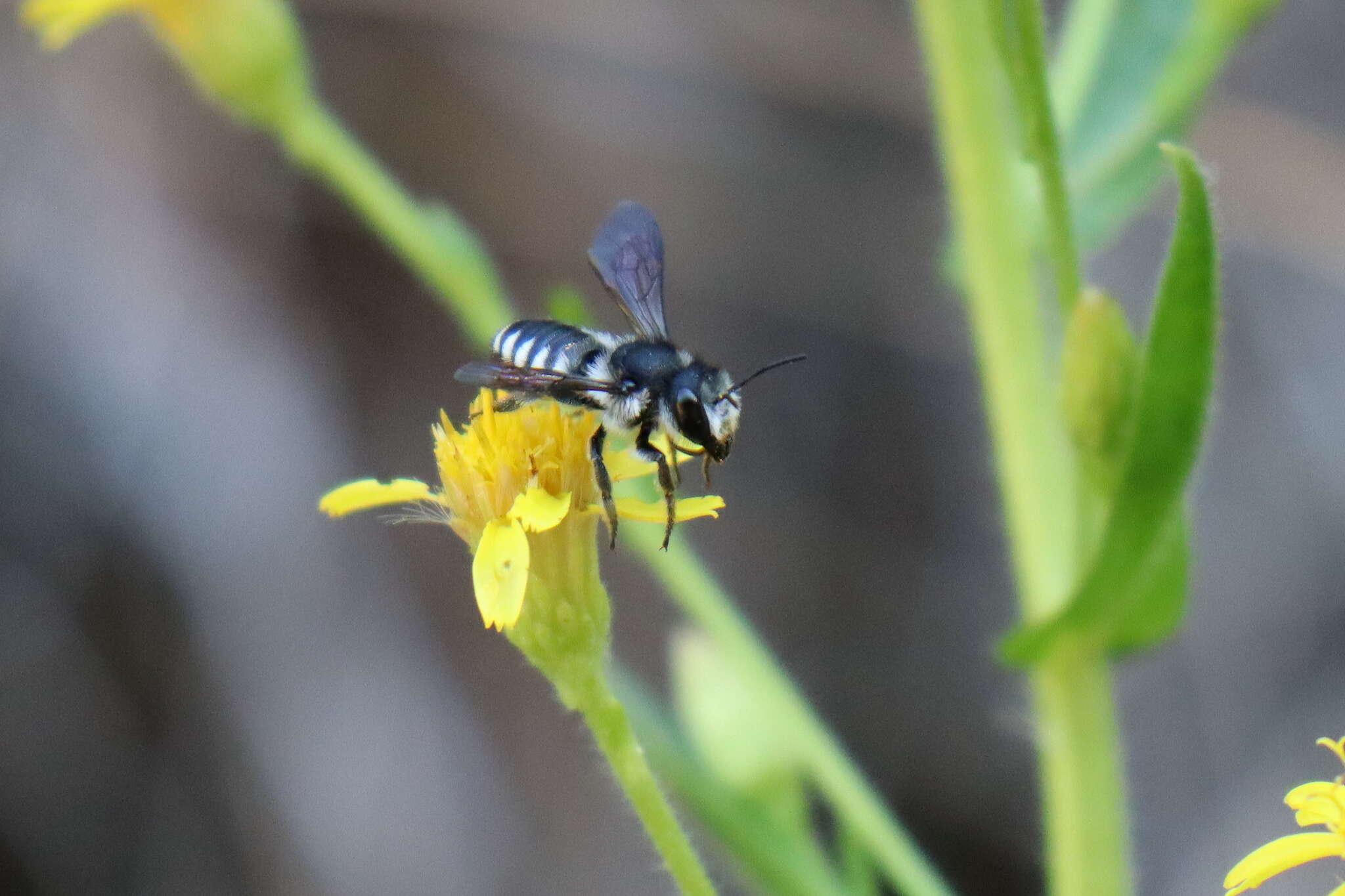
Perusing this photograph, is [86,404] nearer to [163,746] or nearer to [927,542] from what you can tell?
[163,746]

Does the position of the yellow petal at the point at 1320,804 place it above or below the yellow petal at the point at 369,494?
below

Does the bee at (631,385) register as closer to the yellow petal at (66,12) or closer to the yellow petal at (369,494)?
the yellow petal at (369,494)

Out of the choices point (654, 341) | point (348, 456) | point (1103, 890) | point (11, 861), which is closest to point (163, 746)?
point (11, 861)

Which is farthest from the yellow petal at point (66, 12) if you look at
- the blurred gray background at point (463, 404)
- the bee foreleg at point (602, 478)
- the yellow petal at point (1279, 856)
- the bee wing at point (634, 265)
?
the yellow petal at point (1279, 856)

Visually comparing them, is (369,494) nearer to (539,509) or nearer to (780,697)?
(539,509)

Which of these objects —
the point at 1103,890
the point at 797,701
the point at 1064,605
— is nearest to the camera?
the point at 1064,605

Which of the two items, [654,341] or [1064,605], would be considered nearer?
[1064,605]
